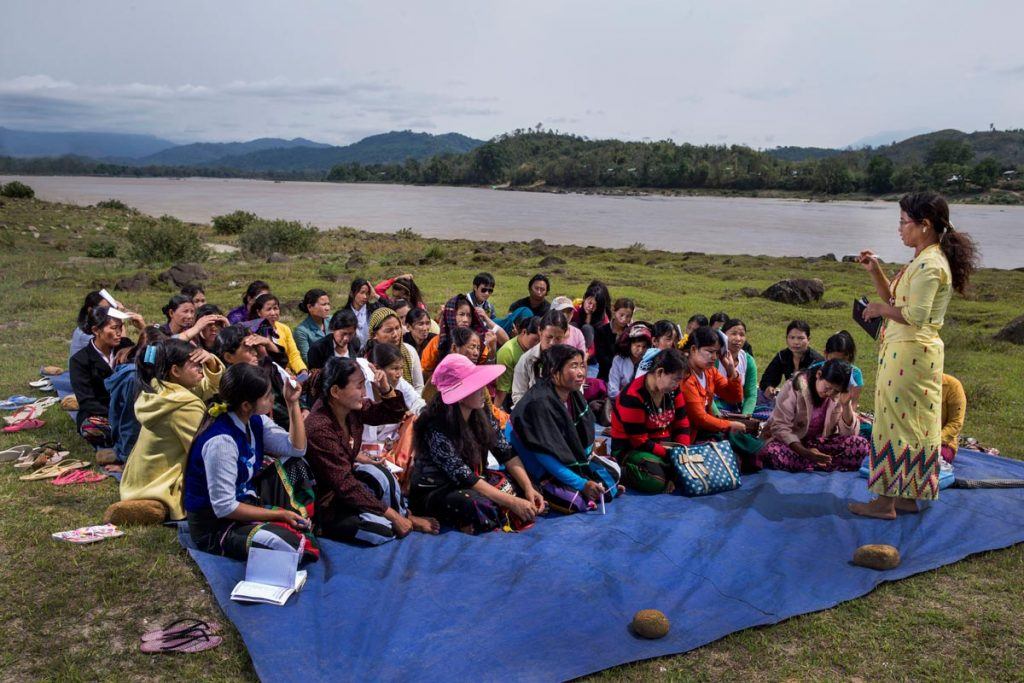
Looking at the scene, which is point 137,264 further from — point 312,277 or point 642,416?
point 642,416

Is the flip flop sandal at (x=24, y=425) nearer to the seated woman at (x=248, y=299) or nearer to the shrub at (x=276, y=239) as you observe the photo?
the seated woman at (x=248, y=299)

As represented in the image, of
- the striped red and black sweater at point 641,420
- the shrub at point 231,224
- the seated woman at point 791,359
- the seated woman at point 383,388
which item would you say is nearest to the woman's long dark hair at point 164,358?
the seated woman at point 383,388

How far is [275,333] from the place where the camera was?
710 cm

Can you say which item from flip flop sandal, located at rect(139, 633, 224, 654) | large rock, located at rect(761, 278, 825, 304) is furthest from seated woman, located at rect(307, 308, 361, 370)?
large rock, located at rect(761, 278, 825, 304)

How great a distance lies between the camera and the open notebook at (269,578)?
373 centimetres

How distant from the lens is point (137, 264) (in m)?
21.2

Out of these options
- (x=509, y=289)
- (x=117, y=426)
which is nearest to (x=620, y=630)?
(x=117, y=426)

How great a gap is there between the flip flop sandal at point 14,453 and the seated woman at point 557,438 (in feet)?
12.6

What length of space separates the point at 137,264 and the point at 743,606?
21192mm

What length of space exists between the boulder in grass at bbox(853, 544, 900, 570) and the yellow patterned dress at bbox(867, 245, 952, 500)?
1.93 feet

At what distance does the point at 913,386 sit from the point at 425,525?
10.2 ft

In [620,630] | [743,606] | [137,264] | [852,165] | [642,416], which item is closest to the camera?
[620,630]

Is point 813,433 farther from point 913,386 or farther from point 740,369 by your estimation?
point 913,386

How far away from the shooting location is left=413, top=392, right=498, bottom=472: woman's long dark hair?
464cm
